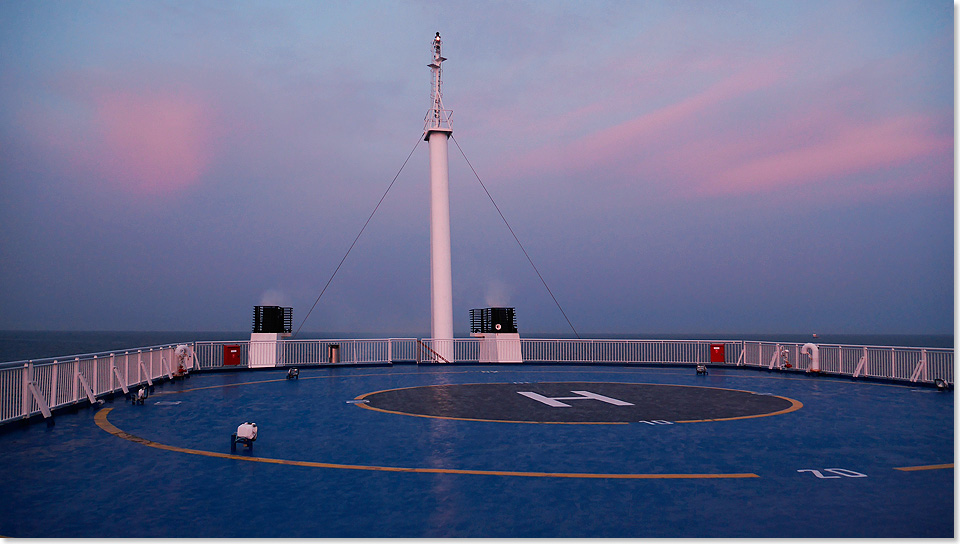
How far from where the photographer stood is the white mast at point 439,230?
115ft

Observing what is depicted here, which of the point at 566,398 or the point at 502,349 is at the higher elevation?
the point at 502,349

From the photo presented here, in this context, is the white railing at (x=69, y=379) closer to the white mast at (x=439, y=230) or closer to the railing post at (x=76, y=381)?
the railing post at (x=76, y=381)

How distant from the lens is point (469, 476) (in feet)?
29.7

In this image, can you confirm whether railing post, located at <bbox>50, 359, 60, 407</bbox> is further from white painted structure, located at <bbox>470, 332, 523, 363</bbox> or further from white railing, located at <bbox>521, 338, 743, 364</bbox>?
white painted structure, located at <bbox>470, 332, 523, 363</bbox>

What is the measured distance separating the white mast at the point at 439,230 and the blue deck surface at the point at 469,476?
18730 mm

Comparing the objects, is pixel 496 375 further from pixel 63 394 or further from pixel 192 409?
pixel 63 394

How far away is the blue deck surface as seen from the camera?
6914 millimetres

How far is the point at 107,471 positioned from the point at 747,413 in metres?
14.1

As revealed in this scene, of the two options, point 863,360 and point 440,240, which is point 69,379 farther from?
point 863,360

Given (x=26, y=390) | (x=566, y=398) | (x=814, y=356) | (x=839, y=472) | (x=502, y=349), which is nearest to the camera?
(x=839, y=472)

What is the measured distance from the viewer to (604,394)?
19516 mm

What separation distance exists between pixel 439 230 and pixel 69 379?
71.7 feet

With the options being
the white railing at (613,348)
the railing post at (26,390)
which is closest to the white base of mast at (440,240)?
the white railing at (613,348)

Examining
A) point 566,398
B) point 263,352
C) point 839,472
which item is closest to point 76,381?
point 566,398
